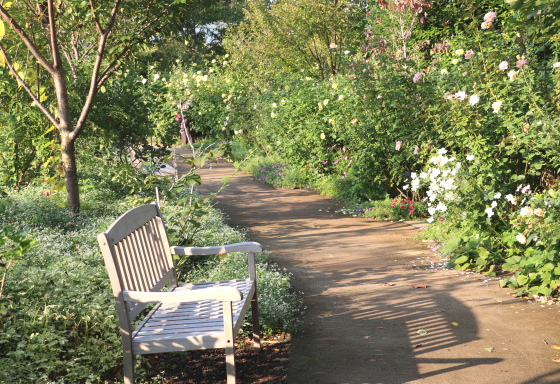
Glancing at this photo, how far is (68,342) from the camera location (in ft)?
11.1

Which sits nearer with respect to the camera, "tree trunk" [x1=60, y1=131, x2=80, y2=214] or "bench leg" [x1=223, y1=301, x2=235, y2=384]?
"bench leg" [x1=223, y1=301, x2=235, y2=384]

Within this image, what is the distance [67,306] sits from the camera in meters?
3.63

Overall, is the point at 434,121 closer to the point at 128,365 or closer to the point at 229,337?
the point at 229,337

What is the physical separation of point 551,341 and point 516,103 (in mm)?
2665

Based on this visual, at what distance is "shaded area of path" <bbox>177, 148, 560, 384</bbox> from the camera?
344 centimetres

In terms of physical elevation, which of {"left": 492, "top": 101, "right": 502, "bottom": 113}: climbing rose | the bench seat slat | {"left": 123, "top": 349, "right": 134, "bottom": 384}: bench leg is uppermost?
{"left": 492, "top": 101, "right": 502, "bottom": 113}: climbing rose

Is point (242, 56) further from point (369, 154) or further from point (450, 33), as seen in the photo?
point (369, 154)

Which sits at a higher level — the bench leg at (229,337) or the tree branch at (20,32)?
the tree branch at (20,32)

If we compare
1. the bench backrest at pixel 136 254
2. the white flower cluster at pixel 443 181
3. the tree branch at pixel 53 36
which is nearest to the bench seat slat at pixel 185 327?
the bench backrest at pixel 136 254

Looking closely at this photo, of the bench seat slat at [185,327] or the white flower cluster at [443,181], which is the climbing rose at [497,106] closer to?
the white flower cluster at [443,181]

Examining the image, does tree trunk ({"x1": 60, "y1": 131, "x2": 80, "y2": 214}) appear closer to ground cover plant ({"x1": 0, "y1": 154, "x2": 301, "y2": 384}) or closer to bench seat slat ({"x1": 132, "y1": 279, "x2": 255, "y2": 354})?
ground cover plant ({"x1": 0, "y1": 154, "x2": 301, "y2": 384})

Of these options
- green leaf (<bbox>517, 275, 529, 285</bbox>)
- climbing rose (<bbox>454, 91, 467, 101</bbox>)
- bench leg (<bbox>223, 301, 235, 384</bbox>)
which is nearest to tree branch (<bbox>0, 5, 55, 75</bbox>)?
bench leg (<bbox>223, 301, 235, 384</bbox>)

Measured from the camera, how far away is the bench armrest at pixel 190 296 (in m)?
2.73

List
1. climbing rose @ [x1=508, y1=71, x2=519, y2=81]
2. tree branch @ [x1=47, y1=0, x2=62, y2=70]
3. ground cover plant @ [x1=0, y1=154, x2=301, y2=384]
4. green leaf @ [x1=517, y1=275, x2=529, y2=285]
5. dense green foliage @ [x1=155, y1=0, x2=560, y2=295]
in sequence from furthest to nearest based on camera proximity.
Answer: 1. tree branch @ [x1=47, y1=0, x2=62, y2=70]
2. climbing rose @ [x1=508, y1=71, x2=519, y2=81]
3. dense green foliage @ [x1=155, y1=0, x2=560, y2=295]
4. green leaf @ [x1=517, y1=275, x2=529, y2=285]
5. ground cover plant @ [x1=0, y1=154, x2=301, y2=384]
